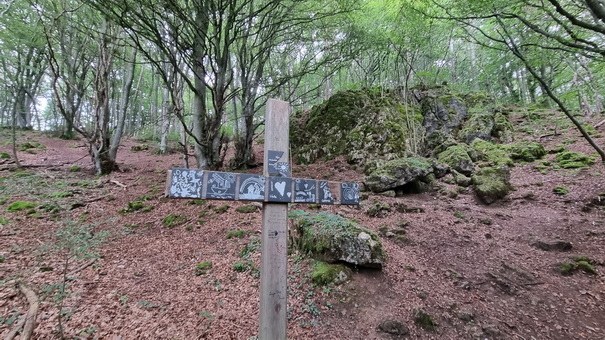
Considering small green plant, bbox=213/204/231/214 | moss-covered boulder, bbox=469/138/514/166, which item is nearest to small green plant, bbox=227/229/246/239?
small green plant, bbox=213/204/231/214

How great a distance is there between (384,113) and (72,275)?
9.26 meters

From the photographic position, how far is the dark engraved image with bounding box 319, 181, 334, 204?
220cm

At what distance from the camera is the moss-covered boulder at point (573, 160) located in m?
6.69

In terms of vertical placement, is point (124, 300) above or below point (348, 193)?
below

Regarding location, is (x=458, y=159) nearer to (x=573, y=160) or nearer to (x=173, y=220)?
(x=573, y=160)

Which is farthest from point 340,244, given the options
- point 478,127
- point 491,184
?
point 478,127

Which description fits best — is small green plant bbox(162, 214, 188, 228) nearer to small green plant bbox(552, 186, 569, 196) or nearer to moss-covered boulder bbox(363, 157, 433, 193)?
moss-covered boulder bbox(363, 157, 433, 193)

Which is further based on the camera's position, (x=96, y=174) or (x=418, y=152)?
(x=418, y=152)

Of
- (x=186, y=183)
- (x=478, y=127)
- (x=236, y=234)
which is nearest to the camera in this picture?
(x=186, y=183)

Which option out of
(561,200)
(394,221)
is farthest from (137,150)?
(561,200)

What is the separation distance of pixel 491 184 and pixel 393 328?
5.42 meters

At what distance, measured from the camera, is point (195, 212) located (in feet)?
17.7

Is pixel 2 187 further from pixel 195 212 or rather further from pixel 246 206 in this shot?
pixel 246 206

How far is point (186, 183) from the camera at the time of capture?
171cm
